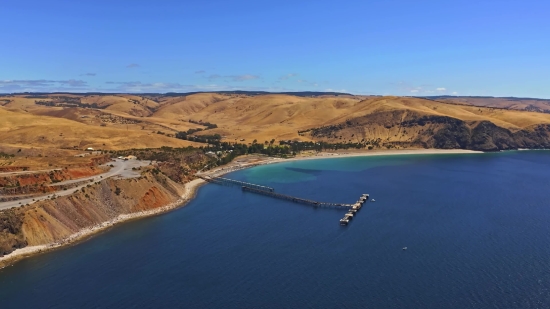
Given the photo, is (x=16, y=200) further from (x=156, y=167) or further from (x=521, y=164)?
(x=521, y=164)

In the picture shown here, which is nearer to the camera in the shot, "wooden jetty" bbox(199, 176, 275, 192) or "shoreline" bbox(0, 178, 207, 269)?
"shoreline" bbox(0, 178, 207, 269)

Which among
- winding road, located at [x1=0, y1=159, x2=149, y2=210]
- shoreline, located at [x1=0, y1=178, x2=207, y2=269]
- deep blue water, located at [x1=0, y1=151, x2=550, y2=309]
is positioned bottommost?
deep blue water, located at [x1=0, y1=151, x2=550, y2=309]

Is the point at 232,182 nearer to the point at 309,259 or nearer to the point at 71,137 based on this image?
the point at 309,259

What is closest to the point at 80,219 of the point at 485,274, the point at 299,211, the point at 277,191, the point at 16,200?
the point at 16,200

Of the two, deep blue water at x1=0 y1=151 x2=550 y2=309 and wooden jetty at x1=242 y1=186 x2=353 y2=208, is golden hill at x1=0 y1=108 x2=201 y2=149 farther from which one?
deep blue water at x1=0 y1=151 x2=550 y2=309

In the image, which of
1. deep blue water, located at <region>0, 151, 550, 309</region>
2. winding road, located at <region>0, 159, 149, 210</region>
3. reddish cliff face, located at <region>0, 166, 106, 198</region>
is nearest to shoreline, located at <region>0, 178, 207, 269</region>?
deep blue water, located at <region>0, 151, 550, 309</region>

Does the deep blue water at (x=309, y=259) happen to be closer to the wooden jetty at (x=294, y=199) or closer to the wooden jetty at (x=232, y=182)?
the wooden jetty at (x=294, y=199)

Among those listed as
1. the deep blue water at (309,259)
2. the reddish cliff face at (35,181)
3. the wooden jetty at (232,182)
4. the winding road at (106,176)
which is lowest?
the wooden jetty at (232,182)

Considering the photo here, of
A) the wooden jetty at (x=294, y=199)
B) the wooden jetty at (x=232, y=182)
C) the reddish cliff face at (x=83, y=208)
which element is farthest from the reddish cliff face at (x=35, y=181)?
the wooden jetty at (x=294, y=199)
